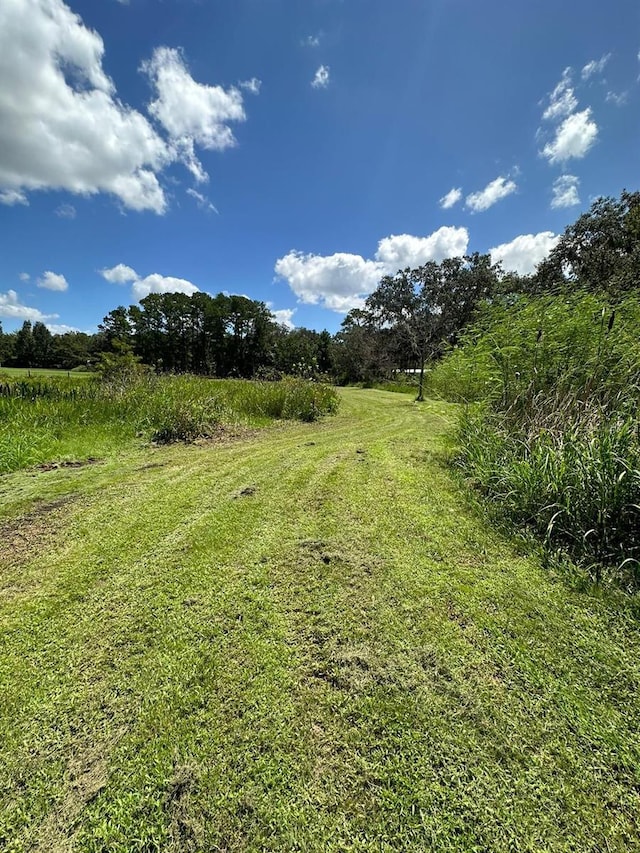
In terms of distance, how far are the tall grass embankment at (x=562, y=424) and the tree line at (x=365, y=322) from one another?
1.02 meters

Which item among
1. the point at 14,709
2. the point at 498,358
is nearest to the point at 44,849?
the point at 14,709

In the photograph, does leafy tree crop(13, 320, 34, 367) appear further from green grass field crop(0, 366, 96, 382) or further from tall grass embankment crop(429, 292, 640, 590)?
tall grass embankment crop(429, 292, 640, 590)

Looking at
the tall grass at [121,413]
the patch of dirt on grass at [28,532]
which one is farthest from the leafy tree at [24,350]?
the patch of dirt on grass at [28,532]

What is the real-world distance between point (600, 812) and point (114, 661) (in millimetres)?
1784

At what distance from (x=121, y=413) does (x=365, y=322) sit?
21573 mm

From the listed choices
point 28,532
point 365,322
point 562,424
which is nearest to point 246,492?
point 28,532

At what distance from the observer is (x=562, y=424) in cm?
301

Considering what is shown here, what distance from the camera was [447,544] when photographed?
236 centimetres

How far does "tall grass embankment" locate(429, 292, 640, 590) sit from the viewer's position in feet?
7.20

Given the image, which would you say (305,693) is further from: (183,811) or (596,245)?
(596,245)

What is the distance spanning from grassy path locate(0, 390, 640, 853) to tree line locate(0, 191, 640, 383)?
4.15m

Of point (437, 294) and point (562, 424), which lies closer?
point (562, 424)

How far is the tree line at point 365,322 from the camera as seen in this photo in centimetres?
1401

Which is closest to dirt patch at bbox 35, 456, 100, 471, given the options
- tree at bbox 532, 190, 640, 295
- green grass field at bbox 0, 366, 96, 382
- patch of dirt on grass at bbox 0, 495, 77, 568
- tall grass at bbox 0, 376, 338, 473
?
tall grass at bbox 0, 376, 338, 473
